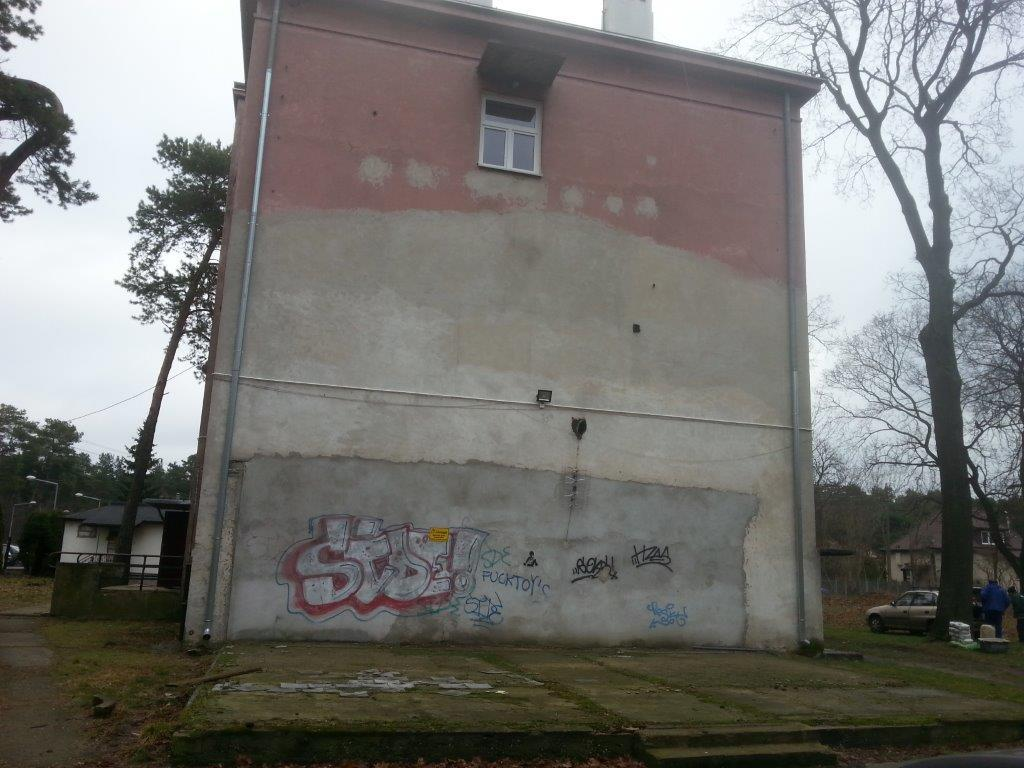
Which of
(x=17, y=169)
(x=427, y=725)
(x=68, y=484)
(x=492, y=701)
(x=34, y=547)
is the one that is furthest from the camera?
(x=68, y=484)

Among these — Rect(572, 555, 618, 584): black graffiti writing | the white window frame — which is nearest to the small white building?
the white window frame

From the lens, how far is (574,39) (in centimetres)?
1387

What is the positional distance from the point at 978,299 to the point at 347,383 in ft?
53.1

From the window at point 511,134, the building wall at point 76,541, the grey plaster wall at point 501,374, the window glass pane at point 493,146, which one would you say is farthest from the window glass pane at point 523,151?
the building wall at point 76,541

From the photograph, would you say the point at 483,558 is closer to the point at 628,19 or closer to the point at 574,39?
the point at 574,39

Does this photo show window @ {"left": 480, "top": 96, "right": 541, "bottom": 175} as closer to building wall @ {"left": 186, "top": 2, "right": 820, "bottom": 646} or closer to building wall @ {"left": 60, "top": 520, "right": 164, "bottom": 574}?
building wall @ {"left": 186, "top": 2, "right": 820, "bottom": 646}

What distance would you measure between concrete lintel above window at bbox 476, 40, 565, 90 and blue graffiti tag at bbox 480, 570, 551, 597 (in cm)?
824

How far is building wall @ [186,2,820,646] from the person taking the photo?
11445 mm

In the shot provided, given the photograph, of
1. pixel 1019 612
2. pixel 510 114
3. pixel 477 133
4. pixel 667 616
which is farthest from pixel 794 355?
pixel 1019 612

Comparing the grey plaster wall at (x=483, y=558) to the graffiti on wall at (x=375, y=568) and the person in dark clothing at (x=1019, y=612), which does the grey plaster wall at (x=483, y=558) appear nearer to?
the graffiti on wall at (x=375, y=568)

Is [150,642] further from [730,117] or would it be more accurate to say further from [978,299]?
[978,299]

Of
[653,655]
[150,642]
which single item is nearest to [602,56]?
[653,655]

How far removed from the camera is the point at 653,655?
38.3 feet

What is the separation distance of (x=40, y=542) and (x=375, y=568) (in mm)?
33086
